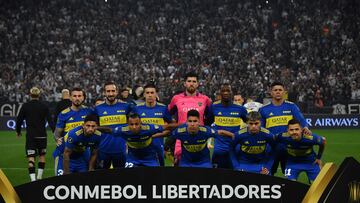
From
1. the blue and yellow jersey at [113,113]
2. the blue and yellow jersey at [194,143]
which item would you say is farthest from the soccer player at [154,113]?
the blue and yellow jersey at [194,143]

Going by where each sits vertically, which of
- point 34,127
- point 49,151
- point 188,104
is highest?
point 188,104

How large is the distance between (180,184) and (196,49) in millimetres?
36334

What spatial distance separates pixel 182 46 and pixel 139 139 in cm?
3164

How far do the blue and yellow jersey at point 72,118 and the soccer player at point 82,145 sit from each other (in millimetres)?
862

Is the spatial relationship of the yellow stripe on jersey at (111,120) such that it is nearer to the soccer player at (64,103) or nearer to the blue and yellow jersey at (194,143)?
the blue and yellow jersey at (194,143)

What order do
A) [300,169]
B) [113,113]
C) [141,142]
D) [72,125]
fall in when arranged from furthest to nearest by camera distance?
[72,125], [113,113], [141,142], [300,169]

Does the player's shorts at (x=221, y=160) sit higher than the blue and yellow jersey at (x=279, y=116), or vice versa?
the blue and yellow jersey at (x=279, y=116)

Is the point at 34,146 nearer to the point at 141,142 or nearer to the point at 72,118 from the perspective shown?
the point at 72,118

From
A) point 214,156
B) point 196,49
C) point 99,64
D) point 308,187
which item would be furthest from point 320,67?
point 308,187

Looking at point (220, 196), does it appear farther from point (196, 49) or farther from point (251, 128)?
point (196, 49)

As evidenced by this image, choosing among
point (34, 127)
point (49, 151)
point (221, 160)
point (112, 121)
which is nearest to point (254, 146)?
point (221, 160)

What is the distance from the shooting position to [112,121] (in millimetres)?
10375

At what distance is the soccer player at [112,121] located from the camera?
10.4 meters

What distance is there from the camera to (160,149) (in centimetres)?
1054
